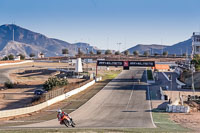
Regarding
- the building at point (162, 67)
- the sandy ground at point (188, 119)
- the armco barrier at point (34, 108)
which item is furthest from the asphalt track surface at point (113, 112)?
the building at point (162, 67)

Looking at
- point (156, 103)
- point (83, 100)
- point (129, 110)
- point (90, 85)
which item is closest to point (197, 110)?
point (156, 103)

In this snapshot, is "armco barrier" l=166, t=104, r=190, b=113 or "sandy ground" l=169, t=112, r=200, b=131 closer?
"sandy ground" l=169, t=112, r=200, b=131

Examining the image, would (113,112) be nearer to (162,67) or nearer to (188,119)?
(188,119)

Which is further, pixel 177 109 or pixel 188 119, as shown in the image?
pixel 177 109

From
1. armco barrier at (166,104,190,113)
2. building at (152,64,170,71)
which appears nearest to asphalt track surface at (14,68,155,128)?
armco barrier at (166,104,190,113)

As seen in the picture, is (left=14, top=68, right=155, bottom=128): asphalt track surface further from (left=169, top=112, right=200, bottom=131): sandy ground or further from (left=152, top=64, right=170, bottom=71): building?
(left=152, top=64, right=170, bottom=71): building

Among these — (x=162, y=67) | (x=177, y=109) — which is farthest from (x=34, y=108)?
(x=162, y=67)

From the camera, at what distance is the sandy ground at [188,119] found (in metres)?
34.4

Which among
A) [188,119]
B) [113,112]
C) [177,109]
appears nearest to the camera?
[188,119]

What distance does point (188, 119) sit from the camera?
1510 inches

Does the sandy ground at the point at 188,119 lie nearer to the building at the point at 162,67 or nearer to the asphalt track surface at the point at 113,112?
the asphalt track surface at the point at 113,112

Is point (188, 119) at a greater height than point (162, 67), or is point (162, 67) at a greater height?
point (162, 67)

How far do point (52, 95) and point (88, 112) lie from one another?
36.5 feet

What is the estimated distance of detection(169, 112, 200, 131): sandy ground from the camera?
3441 centimetres
